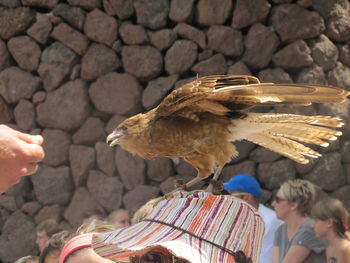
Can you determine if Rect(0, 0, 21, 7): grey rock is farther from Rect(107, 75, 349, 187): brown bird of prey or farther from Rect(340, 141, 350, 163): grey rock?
Rect(107, 75, 349, 187): brown bird of prey

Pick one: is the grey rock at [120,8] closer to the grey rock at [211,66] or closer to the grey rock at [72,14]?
the grey rock at [72,14]

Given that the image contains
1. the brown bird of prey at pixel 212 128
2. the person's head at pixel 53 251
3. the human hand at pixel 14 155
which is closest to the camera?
the human hand at pixel 14 155

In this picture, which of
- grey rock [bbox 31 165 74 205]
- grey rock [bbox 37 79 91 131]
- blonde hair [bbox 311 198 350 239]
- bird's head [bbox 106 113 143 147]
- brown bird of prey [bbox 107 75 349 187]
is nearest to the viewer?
brown bird of prey [bbox 107 75 349 187]

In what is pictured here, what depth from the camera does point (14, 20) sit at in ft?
16.7

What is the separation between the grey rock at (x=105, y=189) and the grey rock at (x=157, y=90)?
0.77m

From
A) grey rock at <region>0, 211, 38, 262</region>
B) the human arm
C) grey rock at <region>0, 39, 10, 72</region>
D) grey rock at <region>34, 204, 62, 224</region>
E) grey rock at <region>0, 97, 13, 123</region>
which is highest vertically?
grey rock at <region>0, 39, 10, 72</region>

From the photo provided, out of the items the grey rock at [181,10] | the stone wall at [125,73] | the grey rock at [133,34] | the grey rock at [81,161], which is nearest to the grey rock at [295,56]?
the stone wall at [125,73]

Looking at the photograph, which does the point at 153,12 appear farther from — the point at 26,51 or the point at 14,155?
the point at 14,155

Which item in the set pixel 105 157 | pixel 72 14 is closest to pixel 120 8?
pixel 72 14

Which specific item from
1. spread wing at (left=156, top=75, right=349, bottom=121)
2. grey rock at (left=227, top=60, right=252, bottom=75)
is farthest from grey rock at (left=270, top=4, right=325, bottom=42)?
spread wing at (left=156, top=75, right=349, bottom=121)

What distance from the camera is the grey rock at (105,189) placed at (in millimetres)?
4926

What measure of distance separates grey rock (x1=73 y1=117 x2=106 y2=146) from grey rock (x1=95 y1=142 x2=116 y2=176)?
0.07m

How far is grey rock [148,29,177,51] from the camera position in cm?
475

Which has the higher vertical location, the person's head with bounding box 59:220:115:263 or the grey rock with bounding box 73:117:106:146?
the person's head with bounding box 59:220:115:263
